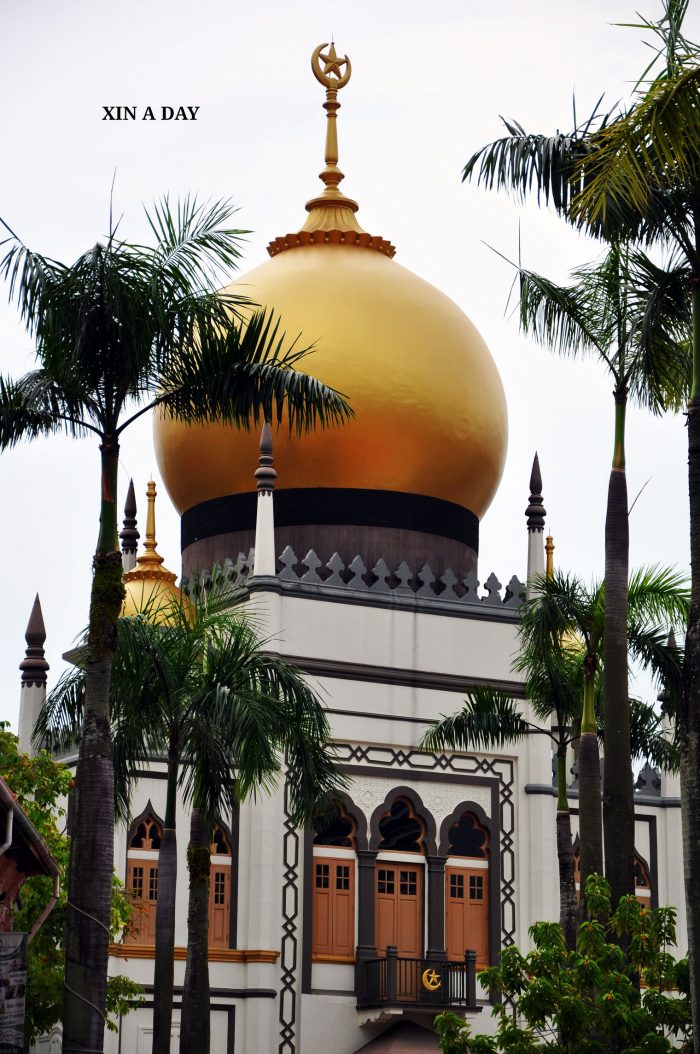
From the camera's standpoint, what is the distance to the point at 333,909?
26.6m

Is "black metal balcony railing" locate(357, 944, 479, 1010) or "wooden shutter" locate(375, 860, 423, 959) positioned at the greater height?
"wooden shutter" locate(375, 860, 423, 959)

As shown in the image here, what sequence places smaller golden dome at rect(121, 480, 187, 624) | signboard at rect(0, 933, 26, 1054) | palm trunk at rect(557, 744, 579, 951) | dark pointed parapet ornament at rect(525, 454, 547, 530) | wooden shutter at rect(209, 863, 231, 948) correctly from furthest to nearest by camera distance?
1. dark pointed parapet ornament at rect(525, 454, 547, 530)
2. smaller golden dome at rect(121, 480, 187, 624)
3. wooden shutter at rect(209, 863, 231, 948)
4. palm trunk at rect(557, 744, 579, 951)
5. signboard at rect(0, 933, 26, 1054)

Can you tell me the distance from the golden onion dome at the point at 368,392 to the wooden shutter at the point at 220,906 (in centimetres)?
625

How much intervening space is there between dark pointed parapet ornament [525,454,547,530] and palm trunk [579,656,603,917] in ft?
33.9

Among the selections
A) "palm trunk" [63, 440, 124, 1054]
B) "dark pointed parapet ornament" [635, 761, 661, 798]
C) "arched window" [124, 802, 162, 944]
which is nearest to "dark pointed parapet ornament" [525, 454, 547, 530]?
"dark pointed parapet ornament" [635, 761, 661, 798]

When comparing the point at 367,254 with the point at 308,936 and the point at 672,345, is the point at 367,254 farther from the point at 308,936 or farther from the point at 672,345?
the point at 672,345

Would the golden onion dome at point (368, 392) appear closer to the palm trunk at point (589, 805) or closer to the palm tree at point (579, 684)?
the palm tree at point (579, 684)

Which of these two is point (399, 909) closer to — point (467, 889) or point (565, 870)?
point (467, 889)

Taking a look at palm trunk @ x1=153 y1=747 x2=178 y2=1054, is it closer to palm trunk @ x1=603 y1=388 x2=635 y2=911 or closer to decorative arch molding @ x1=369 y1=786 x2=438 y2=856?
palm trunk @ x1=603 y1=388 x2=635 y2=911

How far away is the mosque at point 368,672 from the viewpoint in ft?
85.8

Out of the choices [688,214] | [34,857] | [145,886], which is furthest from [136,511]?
[688,214]

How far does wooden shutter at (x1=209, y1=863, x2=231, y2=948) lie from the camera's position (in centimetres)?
2595

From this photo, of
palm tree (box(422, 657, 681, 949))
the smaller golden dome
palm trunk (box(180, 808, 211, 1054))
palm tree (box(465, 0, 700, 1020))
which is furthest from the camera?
the smaller golden dome

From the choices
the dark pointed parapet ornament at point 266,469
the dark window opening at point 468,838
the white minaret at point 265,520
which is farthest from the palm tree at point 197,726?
the dark window opening at point 468,838
